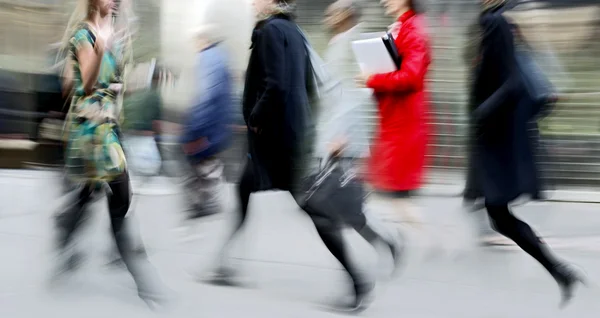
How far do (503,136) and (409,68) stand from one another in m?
0.83

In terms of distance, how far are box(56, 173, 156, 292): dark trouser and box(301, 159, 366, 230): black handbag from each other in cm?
89

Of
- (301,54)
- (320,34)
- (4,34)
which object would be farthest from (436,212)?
(4,34)

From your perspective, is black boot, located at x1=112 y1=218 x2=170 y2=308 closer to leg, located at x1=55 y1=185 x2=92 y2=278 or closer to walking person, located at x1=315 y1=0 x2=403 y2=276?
leg, located at x1=55 y1=185 x2=92 y2=278

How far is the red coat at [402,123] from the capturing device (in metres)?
5.80

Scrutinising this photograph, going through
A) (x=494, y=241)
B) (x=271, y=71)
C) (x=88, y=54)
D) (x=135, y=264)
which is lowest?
(x=494, y=241)

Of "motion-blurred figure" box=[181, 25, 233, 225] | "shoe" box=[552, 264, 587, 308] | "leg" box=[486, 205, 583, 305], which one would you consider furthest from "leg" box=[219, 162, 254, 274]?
"shoe" box=[552, 264, 587, 308]

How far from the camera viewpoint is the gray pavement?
5.25 meters

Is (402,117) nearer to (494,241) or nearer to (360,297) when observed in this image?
(494,241)


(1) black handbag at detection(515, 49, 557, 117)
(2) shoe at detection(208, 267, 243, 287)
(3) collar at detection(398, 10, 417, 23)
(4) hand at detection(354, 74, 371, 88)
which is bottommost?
(2) shoe at detection(208, 267, 243, 287)

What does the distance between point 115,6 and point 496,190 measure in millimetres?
2112

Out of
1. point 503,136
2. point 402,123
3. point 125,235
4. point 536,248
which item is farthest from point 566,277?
point 125,235

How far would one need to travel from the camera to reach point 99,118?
4984 millimetres

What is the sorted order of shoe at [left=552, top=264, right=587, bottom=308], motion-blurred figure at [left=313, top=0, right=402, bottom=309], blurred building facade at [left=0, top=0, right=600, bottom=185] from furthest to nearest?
blurred building facade at [left=0, top=0, right=600, bottom=185] → motion-blurred figure at [left=313, top=0, right=402, bottom=309] → shoe at [left=552, top=264, right=587, bottom=308]

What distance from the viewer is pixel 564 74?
935 centimetres
